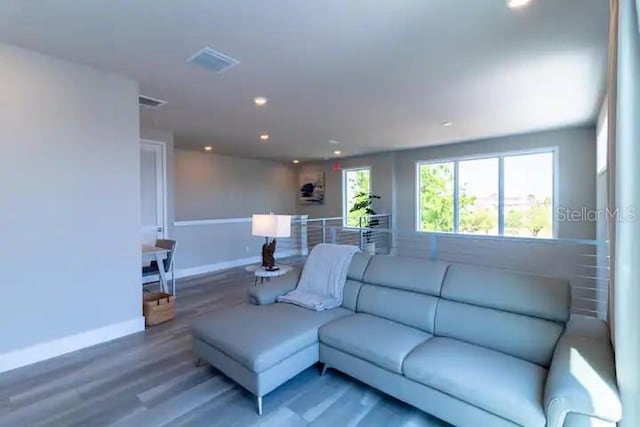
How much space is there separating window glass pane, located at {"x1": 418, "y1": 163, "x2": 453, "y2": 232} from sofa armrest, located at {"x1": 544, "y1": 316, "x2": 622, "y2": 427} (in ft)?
15.8

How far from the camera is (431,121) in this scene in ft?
14.7

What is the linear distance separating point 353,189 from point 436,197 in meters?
2.11

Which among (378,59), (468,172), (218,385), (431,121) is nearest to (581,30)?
(378,59)

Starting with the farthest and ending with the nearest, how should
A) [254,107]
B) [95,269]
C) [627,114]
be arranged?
[254,107], [95,269], [627,114]

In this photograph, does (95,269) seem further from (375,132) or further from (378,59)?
(375,132)

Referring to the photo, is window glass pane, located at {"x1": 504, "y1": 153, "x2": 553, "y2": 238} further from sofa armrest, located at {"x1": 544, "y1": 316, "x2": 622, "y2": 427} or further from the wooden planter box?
the wooden planter box

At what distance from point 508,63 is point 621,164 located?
1.80m

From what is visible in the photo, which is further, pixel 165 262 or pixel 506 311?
pixel 165 262

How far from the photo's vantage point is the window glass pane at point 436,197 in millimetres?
6340

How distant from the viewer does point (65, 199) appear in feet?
8.98

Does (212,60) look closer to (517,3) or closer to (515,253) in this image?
(517,3)

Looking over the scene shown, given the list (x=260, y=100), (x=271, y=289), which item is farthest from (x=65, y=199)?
(x=260, y=100)

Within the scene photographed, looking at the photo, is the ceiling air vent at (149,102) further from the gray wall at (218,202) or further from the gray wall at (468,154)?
the gray wall at (468,154)

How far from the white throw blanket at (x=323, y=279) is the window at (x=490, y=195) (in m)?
3.93
